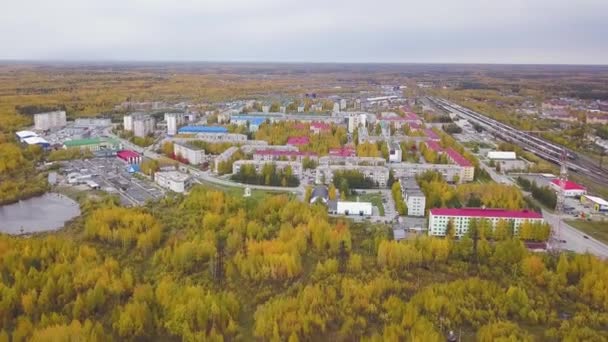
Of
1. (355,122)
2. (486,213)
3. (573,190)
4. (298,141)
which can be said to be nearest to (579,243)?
(486,213)

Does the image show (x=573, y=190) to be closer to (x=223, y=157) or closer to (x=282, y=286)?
(x=282, y=286)

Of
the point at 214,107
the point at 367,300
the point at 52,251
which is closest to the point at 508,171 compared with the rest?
the point at 367,300

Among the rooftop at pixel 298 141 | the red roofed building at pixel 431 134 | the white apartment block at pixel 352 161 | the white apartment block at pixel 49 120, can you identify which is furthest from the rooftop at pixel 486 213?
the white apartment block at pixel 49 120

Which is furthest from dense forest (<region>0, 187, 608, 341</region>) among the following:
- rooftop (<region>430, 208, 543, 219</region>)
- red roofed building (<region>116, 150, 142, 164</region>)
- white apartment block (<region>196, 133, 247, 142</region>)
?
white apartment block (<region>196, 133, 247, 142</region>)

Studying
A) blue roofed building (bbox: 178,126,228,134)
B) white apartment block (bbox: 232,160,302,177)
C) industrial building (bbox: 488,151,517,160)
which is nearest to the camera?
white apartment block (bbox: 232,160,302,177)

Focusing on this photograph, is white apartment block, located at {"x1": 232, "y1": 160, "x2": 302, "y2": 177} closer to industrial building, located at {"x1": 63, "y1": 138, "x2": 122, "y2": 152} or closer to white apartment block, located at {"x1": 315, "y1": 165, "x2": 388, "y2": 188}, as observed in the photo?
white apartment block, located at {"x1": 315, "y1": 165, "x2": 388, "y2": 188}

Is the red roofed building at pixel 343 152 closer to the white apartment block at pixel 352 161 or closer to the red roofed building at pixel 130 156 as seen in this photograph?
the white apartment block at pixel 352 161

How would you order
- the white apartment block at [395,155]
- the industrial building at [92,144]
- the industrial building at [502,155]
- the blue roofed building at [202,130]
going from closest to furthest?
1. the white apartment block at [395,155]
2. the industrial building at [502,155]
3. the industrial building at [92,144]
4. the blue roofed building at [202,130]
